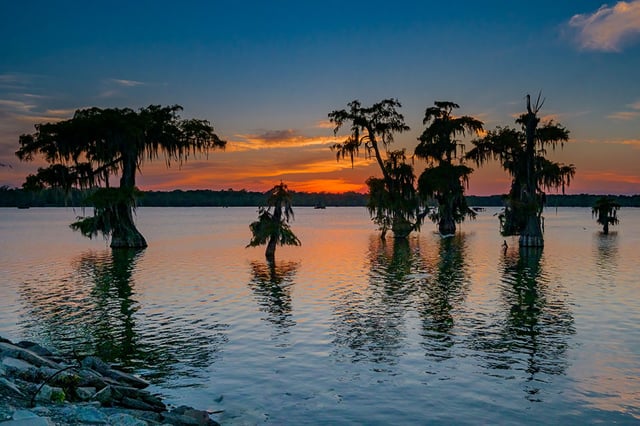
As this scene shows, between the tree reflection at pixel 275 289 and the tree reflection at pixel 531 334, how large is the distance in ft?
25.4

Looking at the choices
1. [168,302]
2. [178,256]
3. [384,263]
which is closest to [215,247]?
[178,256]

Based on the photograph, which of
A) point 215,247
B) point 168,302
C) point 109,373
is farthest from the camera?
point 215,247

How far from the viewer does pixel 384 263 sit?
133ft

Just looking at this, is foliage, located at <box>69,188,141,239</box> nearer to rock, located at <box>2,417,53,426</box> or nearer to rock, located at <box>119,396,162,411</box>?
rock, located at <box>119,396,162,411</box>

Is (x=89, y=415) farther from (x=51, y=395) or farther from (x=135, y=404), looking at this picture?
(x=135, y=404)

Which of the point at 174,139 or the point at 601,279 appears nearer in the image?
the point at 601,279

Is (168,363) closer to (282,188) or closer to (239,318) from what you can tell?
(239,318)

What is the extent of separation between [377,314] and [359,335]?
141 inches

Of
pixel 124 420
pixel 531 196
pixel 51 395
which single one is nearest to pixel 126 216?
pixel 531 196

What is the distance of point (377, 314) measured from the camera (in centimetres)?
2184

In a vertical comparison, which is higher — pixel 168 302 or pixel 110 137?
pixel 110 137

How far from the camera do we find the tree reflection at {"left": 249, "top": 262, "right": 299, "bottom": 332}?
21380mm

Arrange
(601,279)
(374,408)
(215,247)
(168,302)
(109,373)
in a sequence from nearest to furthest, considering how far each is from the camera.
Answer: (374,408)
(109,373)
(168,302)
(601,279)
(215,247)

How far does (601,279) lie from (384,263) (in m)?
15.1
